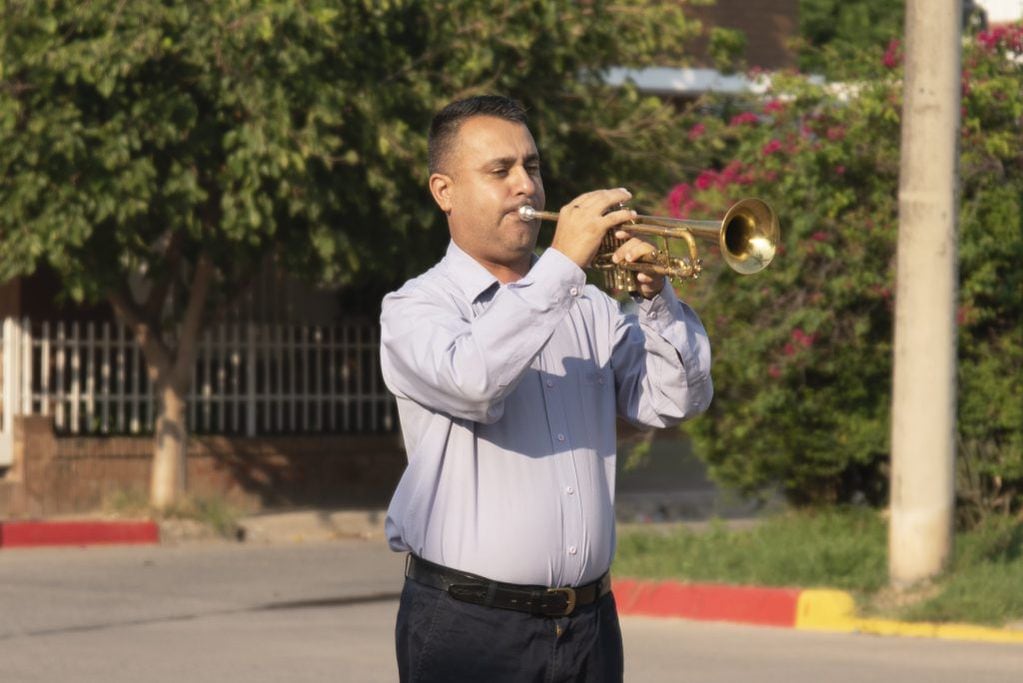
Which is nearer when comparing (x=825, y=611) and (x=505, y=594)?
(x=505, y=594)

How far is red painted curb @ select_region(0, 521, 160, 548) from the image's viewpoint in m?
15.4

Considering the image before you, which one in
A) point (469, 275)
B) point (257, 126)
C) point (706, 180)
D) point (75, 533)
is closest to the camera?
point (469, 275)

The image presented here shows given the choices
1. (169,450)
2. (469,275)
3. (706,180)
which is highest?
(706,180)

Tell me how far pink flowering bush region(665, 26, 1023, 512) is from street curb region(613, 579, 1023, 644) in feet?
5.20

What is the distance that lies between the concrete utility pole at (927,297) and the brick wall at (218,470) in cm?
850

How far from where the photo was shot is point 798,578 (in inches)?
406

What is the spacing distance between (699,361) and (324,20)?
10.0m

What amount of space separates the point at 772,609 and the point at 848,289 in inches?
87.9

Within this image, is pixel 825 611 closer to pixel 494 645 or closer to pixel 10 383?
pixel 494 645

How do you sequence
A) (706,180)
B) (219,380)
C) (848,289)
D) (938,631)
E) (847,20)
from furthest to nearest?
(847,20), (219,380), (706,180), (848,289), (938,631)

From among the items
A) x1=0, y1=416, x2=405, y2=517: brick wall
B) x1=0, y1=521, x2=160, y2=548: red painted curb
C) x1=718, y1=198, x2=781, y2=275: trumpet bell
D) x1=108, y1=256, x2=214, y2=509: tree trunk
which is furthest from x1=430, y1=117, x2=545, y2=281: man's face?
x1=0, y1=416, x2=405, y2=517: brick wall

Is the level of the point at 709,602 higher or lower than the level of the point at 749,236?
lower

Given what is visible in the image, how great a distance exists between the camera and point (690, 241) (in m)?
3.99

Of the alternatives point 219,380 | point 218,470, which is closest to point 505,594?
point 218,470
